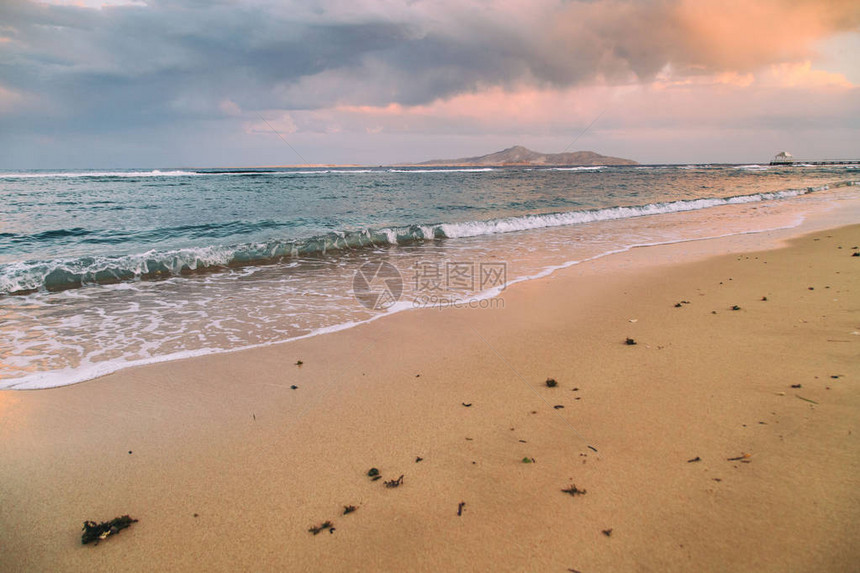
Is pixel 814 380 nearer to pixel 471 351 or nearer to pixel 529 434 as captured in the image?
pixel 529 434

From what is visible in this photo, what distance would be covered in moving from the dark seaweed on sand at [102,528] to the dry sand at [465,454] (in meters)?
0.06

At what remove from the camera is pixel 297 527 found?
212 centimetres

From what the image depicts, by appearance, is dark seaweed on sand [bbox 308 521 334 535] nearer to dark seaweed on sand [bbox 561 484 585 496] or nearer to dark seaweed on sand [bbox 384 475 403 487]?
dark seaweed on sand [bbox 384 475 403 487]

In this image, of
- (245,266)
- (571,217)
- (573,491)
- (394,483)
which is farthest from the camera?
(571,217)

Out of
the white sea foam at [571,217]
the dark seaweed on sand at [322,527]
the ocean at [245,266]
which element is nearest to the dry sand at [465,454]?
the dark seaweed on sand at [322,527]

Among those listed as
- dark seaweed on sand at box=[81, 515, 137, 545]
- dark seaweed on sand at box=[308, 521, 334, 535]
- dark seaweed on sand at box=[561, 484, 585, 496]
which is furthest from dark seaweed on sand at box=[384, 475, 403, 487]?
dark seaweed on sand at box=[81, 515, 137, 545]

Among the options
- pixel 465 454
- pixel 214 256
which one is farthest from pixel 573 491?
pixel 214 256

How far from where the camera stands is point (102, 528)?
2.13 metres

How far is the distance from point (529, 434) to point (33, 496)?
304cm

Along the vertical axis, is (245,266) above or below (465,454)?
above

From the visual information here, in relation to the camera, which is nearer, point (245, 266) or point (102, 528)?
point (102, 528)

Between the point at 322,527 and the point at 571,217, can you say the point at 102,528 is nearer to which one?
the point at 322,527

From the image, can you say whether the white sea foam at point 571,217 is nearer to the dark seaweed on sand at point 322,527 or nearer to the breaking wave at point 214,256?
the breaking wave at point 214,256

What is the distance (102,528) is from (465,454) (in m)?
2.00
